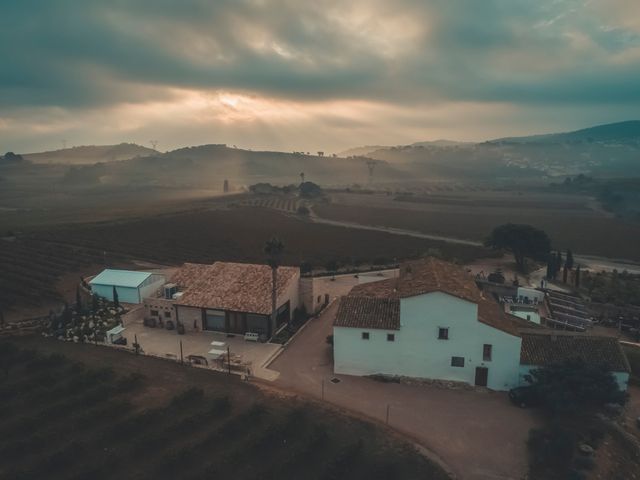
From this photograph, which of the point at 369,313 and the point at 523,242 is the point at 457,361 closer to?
the point at 369,313

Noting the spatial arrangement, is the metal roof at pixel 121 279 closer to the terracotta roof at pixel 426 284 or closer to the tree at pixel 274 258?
the tree at pixel 274 258

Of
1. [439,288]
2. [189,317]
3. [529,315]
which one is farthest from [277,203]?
[439,288]

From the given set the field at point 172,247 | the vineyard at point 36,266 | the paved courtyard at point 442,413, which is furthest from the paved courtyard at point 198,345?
the field at point 172,247

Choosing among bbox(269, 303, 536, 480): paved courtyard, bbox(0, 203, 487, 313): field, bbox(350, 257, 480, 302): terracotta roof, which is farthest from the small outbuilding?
bbox(350, 257, 480, 302): terracotta roof

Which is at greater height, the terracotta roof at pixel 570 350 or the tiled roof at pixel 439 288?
the tiled roof at pixel 439 288

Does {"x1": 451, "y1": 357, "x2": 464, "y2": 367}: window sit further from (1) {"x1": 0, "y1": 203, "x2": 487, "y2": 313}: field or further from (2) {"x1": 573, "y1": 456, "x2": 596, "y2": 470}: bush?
(1) {"x1": 0, "y1": 203, "x2": 487, "y2": 313}: field
